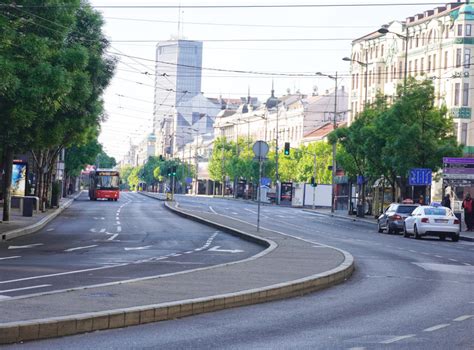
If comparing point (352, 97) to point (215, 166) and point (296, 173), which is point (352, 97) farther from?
point (215, 166)

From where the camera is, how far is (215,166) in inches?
6250

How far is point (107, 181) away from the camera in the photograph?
101188 millimetres

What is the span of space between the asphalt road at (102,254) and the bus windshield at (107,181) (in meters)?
59.5

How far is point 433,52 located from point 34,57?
66397 millimetres

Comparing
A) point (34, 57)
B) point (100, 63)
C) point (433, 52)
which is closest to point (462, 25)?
point (433, 52)

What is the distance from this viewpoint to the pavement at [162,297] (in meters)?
11.2

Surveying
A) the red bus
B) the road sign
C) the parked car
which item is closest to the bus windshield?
the red bus

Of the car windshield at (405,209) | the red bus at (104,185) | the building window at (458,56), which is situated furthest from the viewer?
the red bus at (104,185)

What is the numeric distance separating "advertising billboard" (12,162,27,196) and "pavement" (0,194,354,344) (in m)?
38.9

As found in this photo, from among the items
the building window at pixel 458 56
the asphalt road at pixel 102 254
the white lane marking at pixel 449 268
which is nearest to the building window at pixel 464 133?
the building window at pixel 458 56

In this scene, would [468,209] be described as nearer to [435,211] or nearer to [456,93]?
[435,211]

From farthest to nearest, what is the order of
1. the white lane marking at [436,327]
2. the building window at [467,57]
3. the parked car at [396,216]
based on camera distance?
the building window at [467,57] → the parked car at [396,216] → the white lane marking at [436,327]

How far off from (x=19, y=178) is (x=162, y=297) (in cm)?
4706

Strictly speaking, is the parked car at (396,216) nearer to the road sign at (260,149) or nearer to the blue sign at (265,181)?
the road sign at (260,149)
